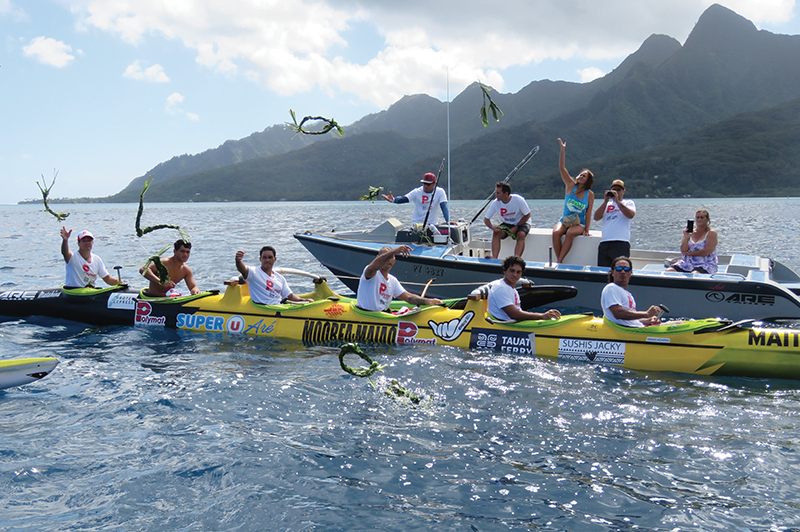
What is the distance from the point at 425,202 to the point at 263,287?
5334mm

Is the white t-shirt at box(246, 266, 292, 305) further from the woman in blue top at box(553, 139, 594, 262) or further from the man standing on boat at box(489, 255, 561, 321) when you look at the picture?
the woman in blue top at box(553, 139, 594, 262)

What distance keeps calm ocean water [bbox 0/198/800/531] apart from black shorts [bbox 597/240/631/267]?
4.03m

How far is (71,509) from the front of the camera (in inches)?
173

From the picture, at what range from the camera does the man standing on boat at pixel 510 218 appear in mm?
11883

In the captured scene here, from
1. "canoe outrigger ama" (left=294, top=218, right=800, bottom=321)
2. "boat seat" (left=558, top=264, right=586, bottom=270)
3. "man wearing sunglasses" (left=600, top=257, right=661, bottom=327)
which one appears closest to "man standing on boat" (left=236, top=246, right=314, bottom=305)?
"canoe outrigger ama" (left=294, top=218, right=800, bottom=321)

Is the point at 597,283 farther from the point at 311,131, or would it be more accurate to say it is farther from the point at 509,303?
the point at 311,131

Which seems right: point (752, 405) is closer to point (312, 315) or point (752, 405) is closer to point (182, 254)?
point (312, 315)

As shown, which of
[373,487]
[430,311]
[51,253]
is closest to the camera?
[373,487]

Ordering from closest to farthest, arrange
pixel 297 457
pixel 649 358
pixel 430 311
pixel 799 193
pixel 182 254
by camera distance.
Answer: pixel 297 457 < pixel 649 358 < pixel 430 311 < pixel 182 254 < pixel 799 193

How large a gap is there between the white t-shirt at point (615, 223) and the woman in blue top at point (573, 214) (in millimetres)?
809

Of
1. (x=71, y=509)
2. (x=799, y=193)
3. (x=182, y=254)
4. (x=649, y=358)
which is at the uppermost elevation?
(x=799, y=193)

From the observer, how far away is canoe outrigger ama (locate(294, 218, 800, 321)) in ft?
33.1

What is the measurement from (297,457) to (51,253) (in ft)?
83.2

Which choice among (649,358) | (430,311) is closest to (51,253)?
(430,311)
